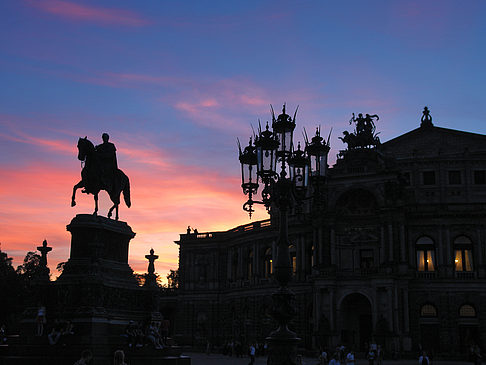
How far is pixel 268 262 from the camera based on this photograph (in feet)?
219

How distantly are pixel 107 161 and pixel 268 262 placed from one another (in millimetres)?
41472

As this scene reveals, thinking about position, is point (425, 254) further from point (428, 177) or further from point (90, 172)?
point (90, 172)

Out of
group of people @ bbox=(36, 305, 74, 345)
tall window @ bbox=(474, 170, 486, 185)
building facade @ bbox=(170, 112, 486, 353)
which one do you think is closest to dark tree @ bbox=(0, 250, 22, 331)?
building facade @ bbox=(170, 112, 486, 353)

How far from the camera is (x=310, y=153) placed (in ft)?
70.8

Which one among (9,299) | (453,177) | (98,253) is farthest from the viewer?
(9,299)

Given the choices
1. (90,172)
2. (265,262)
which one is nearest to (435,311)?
(265,262)

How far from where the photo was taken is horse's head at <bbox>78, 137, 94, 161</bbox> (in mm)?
27000

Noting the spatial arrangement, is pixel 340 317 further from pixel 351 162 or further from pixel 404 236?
pixel 351 162

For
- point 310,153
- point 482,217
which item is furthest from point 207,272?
point 310,153

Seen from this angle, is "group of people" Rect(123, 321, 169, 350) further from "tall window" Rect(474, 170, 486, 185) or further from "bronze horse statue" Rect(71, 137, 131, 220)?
"tall window" Rect(474, 170, 486, 185)

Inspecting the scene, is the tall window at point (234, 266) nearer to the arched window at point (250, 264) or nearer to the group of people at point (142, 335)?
the arched window at point (250, 264)

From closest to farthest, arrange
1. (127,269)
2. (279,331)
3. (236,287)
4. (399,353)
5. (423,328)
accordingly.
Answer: (279,331), (127,269), (399,353), (423,328), (236,287)

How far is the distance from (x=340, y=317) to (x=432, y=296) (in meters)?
8.91

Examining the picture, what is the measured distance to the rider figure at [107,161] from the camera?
27406mm
